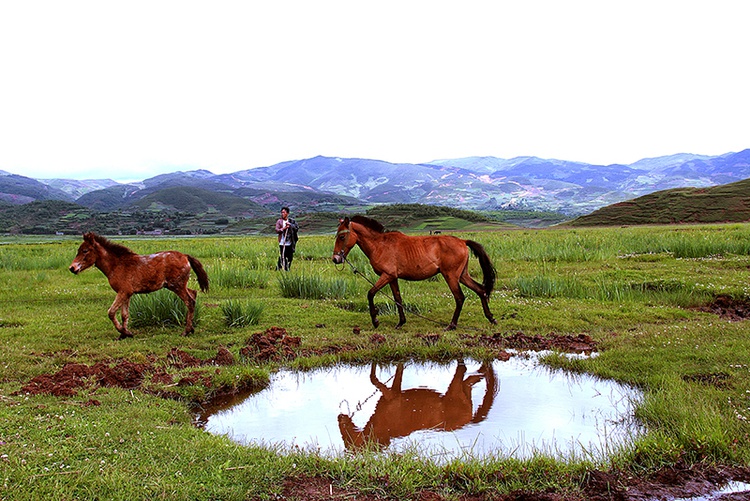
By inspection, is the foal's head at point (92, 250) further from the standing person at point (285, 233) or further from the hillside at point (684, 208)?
A: the hillside at point (684, 208)

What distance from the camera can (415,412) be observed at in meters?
6.01

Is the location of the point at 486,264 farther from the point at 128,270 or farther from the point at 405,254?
the point at 128,270

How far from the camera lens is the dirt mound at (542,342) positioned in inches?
323

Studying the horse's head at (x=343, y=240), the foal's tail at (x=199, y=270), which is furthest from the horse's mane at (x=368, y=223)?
the foal's tail at (x=199, y=270)

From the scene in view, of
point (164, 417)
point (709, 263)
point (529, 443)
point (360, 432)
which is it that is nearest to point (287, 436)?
point (360, 432)

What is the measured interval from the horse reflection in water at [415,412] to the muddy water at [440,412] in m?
0.01

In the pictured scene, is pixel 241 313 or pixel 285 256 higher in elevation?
pixel 285 256

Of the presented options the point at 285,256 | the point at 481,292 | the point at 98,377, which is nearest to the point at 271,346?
the point at 98,377

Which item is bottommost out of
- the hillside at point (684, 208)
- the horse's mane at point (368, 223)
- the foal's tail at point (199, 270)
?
the hillside at point (684, 208)

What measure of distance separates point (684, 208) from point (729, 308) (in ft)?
135

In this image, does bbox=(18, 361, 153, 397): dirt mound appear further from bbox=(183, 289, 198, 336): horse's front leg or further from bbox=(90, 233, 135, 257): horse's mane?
bbox=(90, 233, 135, 257): horse's mane

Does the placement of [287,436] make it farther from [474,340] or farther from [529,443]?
[474,340]

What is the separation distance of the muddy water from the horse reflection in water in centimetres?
1

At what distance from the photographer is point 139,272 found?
888 cm
